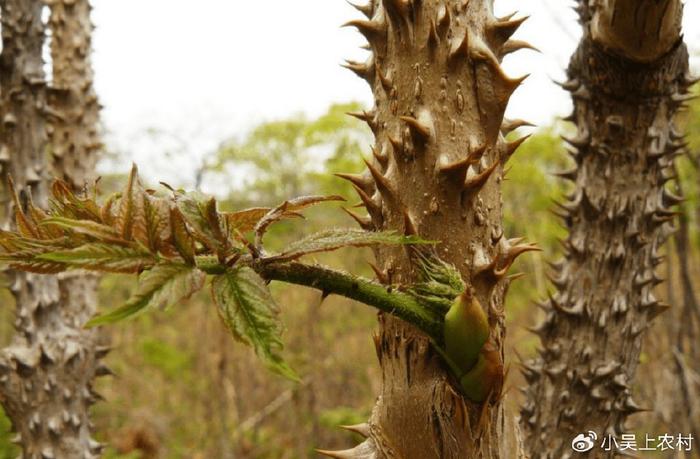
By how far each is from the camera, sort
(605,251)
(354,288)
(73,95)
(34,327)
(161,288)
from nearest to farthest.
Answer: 1. (161,288)
2. (354,288)
3. (605,251)
4. (34,327)
5. (73,95)

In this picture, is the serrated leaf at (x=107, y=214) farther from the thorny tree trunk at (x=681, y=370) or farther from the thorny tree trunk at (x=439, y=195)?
the thorny tree trunk at (x=681, y=370)

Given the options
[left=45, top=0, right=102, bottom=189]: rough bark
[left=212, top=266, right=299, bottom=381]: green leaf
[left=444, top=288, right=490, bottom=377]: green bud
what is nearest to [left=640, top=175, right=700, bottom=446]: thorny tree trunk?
[left=444, top=288, right=490, bottom=377]: green bud

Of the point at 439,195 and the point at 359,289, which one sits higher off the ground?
the point at 439,195

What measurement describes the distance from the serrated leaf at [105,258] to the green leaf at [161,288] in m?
0.02

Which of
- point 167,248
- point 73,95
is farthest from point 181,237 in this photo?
point 73,95

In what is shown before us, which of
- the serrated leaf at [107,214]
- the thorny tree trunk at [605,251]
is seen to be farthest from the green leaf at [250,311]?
the thorny tree trunk at [605,251]

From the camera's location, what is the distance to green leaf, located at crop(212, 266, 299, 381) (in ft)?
1.64

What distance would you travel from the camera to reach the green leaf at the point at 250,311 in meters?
0.50

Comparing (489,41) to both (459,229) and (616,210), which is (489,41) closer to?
(459,229)

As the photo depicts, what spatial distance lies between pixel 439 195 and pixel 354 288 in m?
0.17

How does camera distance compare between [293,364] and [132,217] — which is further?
[293,364]

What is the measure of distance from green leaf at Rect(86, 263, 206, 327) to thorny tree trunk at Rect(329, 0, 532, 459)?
27cm

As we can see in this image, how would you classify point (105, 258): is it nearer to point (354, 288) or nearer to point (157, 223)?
point (157, 223)

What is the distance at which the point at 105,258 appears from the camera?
53cm
